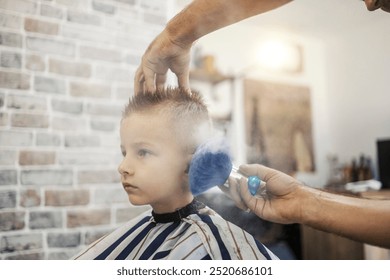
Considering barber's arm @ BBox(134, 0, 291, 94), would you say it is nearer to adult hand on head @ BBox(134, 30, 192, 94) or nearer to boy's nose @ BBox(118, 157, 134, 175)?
adult hand on head @ BBox(134, 30, 192, 94)

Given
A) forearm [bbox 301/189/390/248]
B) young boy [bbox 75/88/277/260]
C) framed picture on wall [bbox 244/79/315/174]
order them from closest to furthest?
forearm [bbox 301/189/390/248], young boy [bbox 75/88/277/260], framed picture on wall [bbox 244/79/315/174]

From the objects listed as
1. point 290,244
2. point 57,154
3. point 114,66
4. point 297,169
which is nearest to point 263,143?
point 297,169

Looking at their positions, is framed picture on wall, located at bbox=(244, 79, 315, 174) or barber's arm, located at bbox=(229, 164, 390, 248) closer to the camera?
barber's arm, located at bbox=(229, 164, 390, 248)

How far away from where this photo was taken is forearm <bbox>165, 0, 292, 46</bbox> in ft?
3.49

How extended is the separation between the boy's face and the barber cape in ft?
0.15

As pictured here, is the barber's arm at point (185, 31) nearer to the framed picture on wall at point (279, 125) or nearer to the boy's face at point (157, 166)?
the boy's face at point (157, 166)

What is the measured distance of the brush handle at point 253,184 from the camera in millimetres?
970

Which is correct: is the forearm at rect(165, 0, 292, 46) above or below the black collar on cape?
above

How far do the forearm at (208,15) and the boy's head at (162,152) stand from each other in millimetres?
182

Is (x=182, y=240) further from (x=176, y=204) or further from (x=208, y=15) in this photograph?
(x=208, y=15)

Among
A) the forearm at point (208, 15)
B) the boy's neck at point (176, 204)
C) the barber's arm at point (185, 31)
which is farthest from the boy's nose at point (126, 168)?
the forearm at point (208, 15)

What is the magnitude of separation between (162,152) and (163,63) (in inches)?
11.7

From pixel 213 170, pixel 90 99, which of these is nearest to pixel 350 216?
pixel 213 170

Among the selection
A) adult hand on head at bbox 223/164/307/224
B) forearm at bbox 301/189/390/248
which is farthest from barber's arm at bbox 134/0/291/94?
forearm at bbox 301/189/390/248
